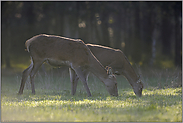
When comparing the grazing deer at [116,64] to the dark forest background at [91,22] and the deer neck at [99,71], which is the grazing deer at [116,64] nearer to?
the deer neck at [99,71]

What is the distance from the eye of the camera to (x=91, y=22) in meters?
21.5

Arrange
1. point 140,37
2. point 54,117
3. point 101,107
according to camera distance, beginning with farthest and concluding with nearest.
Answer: point 140,37 < point 101,107 < point 54,117

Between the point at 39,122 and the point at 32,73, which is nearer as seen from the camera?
the point at 39,122

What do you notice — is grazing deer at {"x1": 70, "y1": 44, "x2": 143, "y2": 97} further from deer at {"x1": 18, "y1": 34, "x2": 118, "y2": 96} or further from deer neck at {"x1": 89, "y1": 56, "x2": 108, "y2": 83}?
deer neck at {"x1": 89, "y1": 56, "x2": 108, "y2": 83}

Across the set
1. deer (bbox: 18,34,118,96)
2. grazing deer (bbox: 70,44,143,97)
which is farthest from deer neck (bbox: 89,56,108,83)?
grazing deer (bbox: 70,44,143,97)

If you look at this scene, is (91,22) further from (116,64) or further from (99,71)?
(99,71)

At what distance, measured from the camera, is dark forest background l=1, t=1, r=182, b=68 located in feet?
62.6

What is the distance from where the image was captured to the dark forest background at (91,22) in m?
19.1

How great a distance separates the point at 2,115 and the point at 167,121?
370cm

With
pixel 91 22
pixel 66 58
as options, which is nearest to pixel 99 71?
pixel 66 58

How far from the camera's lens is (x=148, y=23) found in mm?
23781

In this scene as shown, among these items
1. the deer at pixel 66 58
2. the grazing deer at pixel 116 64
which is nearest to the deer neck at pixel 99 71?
the deer at pixel 66 58

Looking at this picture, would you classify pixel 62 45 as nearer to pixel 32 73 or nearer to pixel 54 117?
pixel 32 73

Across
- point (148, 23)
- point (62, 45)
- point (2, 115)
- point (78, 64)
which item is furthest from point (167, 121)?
point (148, 23)
